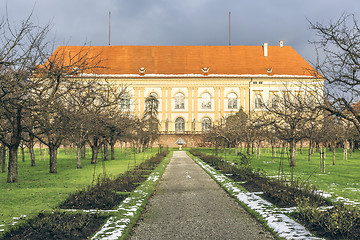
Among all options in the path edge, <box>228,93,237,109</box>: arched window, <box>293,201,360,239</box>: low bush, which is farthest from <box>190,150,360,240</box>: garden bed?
<box>228,93,237,109</box>: arched window

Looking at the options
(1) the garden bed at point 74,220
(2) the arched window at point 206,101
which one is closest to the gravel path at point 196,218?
(1) the garden bed at point 74,220

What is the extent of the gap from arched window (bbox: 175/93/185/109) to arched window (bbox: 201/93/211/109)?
463 cm

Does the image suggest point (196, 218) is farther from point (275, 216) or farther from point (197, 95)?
point (197, 95)

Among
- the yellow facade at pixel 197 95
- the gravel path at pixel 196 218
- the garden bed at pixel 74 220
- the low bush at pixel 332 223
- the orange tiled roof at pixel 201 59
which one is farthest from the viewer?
the orange tiled roof at pixel 201 59

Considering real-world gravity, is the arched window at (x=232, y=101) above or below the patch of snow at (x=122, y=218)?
above

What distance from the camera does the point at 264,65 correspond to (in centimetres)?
7838

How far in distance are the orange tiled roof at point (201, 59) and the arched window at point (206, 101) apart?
210 inches

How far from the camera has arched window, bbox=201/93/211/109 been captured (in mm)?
77688

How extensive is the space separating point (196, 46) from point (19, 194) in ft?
244

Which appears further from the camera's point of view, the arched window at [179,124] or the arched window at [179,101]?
the arched window at [179,124]

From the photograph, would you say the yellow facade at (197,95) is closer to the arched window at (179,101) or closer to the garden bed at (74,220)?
the arched window at (179,101)

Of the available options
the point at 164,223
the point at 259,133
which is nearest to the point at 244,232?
the point at 164,223

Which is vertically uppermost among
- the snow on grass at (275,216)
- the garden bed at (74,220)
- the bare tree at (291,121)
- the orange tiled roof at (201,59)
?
the orange tiled roof at (201,59)

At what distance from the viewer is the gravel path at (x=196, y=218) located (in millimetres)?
7957
